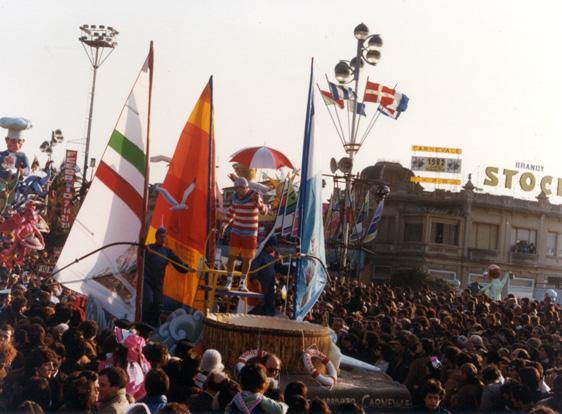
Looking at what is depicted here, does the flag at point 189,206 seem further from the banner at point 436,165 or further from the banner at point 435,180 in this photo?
the banner at point 436,165

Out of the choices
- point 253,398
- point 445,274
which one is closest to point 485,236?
point 445,274

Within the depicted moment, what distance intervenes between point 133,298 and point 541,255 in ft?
164

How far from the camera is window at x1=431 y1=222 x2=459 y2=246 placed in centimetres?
5403

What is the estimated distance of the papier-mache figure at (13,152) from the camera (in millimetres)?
22078

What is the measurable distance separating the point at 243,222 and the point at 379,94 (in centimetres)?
1804

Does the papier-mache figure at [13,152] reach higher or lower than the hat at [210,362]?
higher

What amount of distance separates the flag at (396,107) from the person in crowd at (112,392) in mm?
23896

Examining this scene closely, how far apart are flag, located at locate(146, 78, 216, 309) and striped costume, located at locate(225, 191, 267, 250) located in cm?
36

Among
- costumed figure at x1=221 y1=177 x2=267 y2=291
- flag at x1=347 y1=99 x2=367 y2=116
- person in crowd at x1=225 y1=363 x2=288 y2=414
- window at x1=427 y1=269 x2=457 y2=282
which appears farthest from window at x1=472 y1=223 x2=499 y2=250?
person in crowd at x1=225 y1=363 x2=288 y2=414

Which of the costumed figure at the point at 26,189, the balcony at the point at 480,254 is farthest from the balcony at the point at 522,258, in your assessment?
the costumed figure at the point at 26,189

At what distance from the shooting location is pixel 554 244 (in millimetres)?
57250

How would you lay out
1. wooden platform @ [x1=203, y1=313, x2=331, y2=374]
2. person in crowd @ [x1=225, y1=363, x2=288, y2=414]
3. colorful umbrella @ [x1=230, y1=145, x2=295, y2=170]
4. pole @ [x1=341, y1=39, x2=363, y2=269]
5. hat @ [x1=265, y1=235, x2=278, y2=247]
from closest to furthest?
1. person in crowd @ [x1=225, y1=363, x2=288, y2=414]
2. wooden platform @ [x1=203, y1=313, x2=331, y2=374]
3. hat @ [x1=265, y1=235, x2=278, y2=247]
4. colorful umbrella @ [x1=230, y1=145, x2=295, y2=170]
5. pole @ [x1=341, y1=39, x2=363, y2=269]

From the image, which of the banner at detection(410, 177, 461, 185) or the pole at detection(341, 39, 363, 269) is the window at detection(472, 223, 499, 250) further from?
the pole at detection(341, 39, 363, 269)

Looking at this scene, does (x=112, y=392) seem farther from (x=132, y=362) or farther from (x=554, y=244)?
(x=554, y=244)
